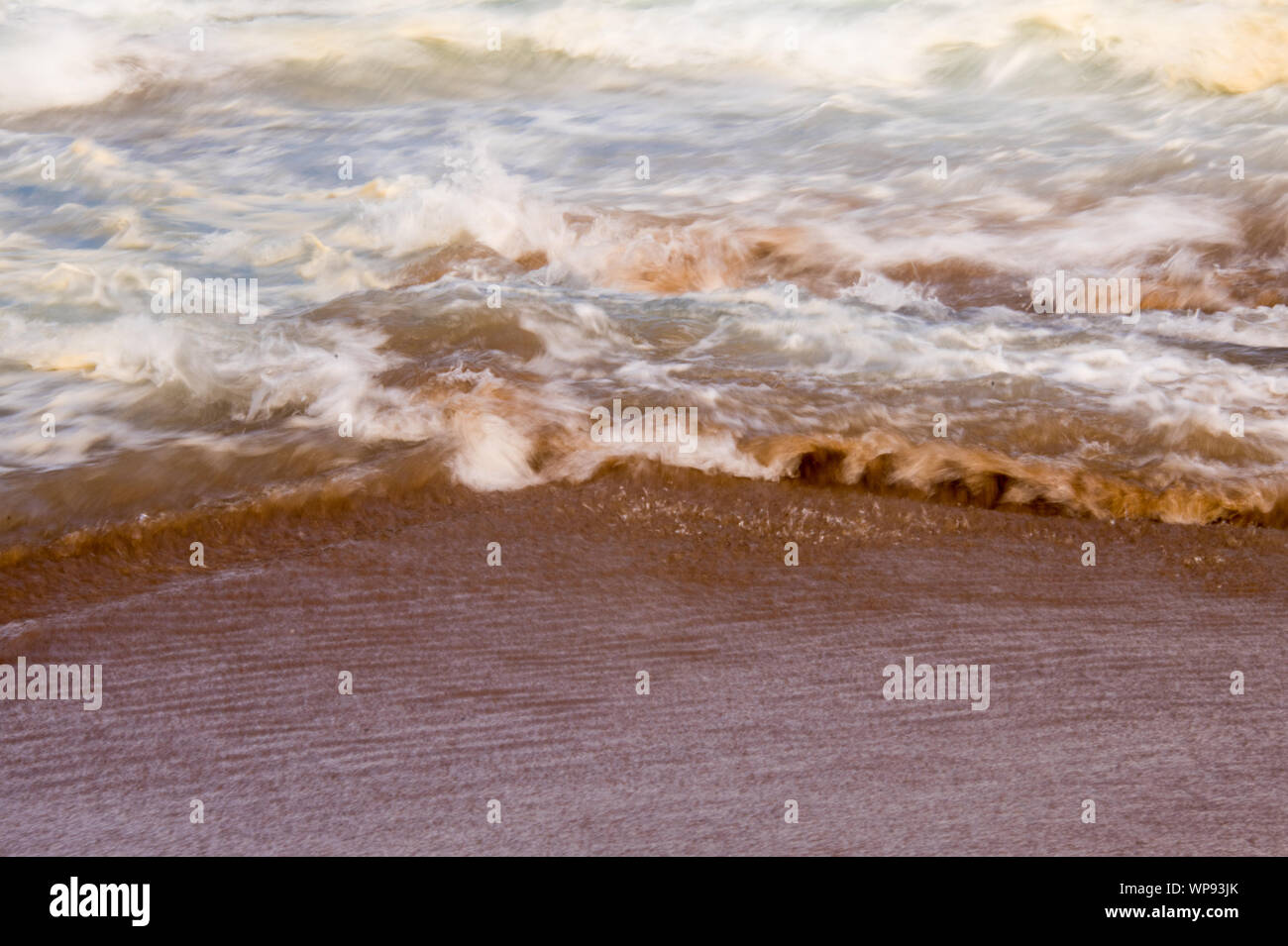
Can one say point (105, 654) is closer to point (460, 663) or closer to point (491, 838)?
point (460, 663)

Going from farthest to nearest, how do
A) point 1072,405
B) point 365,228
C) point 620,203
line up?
point 620,203 → point 365,228 → point 1072,405

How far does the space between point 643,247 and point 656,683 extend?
12.3 feet

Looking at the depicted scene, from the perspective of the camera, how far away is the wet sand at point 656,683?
2.46m

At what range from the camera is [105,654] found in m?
3.07

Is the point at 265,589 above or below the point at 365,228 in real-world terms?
below

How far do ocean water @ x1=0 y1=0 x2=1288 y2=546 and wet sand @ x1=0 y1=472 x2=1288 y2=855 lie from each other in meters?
0.26

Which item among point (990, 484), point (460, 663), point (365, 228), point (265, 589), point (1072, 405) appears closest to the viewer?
point (460, 663)

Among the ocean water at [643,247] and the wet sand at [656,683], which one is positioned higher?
the ocean water at [643,247]

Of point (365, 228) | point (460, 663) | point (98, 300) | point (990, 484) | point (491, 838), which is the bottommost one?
point (491, 838)

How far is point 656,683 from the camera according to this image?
2.93 meters

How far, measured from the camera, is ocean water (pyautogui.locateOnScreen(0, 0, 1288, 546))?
3.96 meters

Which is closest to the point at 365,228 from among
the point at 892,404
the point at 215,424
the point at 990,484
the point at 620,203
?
the point at 620,203

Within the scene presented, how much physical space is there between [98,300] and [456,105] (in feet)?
14.4

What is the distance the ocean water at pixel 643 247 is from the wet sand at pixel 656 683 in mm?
256
